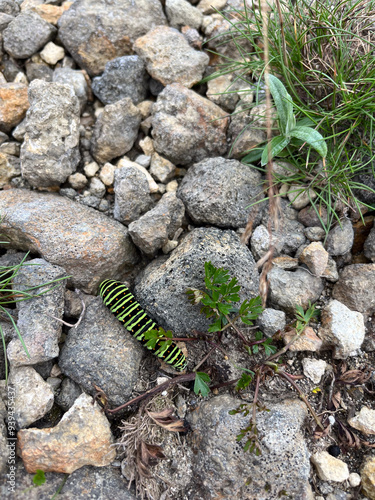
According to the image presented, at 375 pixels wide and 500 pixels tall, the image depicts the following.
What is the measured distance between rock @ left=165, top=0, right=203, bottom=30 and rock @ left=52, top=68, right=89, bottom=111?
3.81 ft

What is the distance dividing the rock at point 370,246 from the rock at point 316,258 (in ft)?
1.38

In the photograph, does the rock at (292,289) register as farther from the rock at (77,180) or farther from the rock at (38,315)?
the rock at (77,180)

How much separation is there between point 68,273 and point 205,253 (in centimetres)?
112

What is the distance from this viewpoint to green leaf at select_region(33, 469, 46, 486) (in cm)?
247

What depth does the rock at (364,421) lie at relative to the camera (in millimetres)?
2722

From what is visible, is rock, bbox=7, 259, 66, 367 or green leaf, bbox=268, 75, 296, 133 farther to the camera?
green leaf, bbox=268, 75, 296, 133

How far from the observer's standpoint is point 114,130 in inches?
133

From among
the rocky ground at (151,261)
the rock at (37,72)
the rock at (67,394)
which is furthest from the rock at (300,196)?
the rock at (37,72)

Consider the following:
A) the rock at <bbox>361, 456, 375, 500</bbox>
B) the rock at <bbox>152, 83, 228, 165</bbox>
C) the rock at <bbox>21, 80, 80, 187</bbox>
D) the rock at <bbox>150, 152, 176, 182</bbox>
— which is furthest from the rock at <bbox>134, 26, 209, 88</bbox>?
the rock at <bbox>361, 456, 375, 500</bbox>

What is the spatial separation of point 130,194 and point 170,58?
4.75ft

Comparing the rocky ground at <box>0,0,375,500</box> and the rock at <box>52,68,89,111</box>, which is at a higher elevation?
the rock at <box>52,68,89,111</box>

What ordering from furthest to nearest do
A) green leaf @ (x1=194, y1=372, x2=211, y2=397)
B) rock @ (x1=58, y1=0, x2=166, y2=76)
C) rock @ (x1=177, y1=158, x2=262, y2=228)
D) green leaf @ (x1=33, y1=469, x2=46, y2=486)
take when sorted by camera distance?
rock @ (x1=58, y1=0, x2=166, y2=76) < rock @ (x1=177, y1=158, x2=262, y2=228) < green leaf @ (x1=194, y1=372, x2=211, y2=397) < green leaf @ (x1=33, y1=469, x2=46, y2=486)

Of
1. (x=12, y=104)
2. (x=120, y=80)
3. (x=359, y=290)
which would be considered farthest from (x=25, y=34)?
(x=359, y=290)

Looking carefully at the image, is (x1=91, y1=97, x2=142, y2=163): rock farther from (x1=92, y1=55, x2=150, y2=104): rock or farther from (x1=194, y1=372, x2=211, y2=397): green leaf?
(x1=194, y1=372, x2=211, y2=397): green leaf
